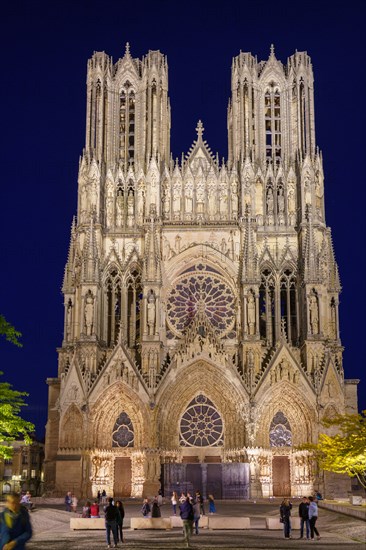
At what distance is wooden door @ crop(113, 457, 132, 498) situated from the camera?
46.0 metres

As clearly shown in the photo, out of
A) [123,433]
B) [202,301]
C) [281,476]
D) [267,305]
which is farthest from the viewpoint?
[202,301]

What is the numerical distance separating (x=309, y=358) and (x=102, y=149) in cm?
1849

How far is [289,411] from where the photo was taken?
4619 cm

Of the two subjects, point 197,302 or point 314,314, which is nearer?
point 314,314

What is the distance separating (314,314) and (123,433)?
1289 centimetres

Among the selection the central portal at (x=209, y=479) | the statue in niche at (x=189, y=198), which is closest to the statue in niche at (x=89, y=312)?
the statue in niche at (x=189, y=198)

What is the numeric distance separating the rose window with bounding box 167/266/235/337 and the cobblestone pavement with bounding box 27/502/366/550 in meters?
18.5

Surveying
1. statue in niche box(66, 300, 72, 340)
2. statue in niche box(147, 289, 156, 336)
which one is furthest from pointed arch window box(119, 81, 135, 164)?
statue in niche box(66, 300, 72, 340)

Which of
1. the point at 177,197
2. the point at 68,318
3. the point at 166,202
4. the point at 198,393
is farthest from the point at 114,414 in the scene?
the point at 177,197

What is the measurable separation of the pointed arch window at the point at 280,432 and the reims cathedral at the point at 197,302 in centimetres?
8

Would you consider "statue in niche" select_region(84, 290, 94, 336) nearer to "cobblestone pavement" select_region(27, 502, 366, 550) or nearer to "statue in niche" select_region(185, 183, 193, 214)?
"statue in niche" select_region(185, 183, 193, 214)

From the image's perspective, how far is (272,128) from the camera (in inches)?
2061

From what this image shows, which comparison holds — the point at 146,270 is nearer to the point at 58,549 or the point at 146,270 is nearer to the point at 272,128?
the point at 272,128

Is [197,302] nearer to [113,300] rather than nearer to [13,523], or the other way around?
[113,300]
